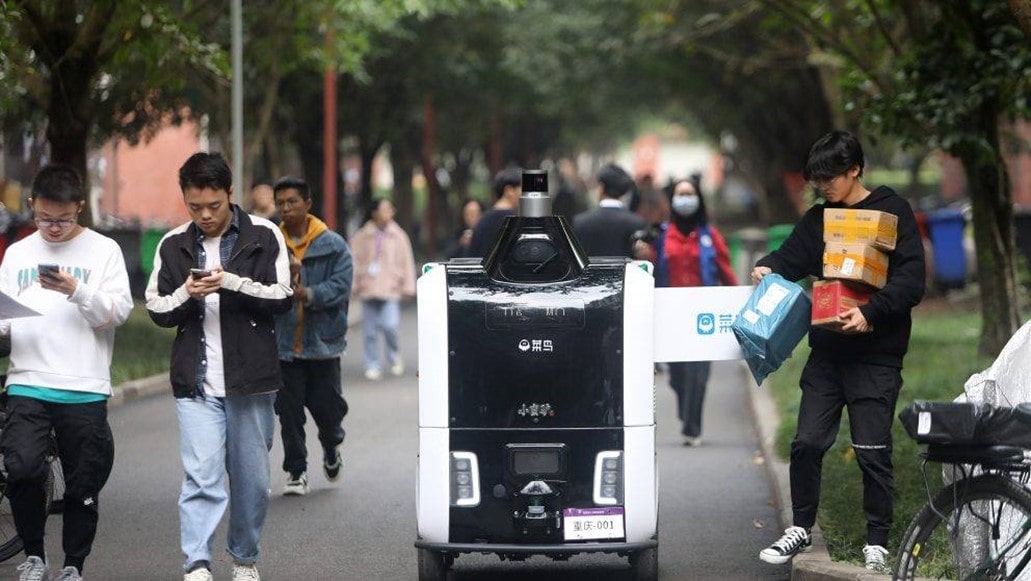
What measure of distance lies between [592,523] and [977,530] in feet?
5.21

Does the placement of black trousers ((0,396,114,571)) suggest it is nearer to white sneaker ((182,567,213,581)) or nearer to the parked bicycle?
white sneaker ((182,567,213,581))

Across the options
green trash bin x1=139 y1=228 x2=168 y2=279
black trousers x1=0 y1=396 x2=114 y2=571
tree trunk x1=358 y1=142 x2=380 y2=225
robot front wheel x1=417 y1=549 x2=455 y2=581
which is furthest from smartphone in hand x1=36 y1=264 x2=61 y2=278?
tree trunk x1=358 y1=142 x2=380 y2=225

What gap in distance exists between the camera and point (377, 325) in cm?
1761

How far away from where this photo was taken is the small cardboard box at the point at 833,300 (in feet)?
23.7

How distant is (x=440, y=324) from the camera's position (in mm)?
6910

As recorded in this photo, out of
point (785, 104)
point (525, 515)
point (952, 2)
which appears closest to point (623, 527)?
point (525, 515)


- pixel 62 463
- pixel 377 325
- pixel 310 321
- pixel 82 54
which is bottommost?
pixel 62 463

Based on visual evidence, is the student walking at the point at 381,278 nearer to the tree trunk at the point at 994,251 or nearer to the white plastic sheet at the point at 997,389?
the tree trunk at the point at 994,251

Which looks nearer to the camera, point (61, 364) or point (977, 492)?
point (977, 492)

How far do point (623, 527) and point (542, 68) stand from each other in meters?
31.1

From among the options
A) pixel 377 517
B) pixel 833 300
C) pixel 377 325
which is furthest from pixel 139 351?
pixel 833 300

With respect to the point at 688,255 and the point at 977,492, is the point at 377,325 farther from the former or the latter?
the point at 977,492

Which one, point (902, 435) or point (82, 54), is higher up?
point (82, 54)

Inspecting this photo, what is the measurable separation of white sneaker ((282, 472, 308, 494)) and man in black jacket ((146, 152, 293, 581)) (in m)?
2.89
